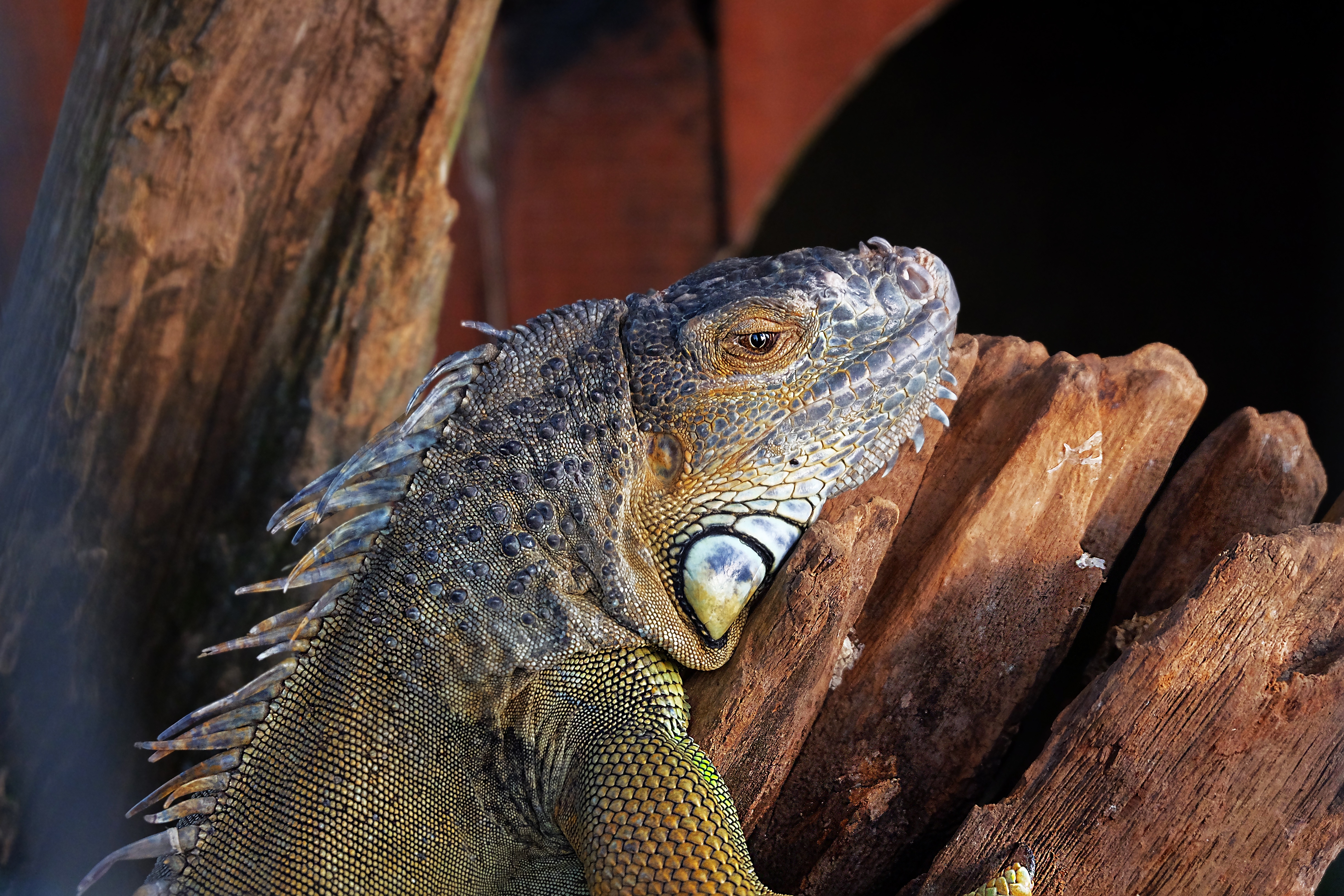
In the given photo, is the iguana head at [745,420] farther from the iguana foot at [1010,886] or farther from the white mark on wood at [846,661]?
the iguana foot at [1010,886]

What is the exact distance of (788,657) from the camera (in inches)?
105

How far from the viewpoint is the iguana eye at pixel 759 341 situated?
104 inches

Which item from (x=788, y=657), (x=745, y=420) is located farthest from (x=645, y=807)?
(x=745, y=420)

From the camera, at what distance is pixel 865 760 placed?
2.86 meters

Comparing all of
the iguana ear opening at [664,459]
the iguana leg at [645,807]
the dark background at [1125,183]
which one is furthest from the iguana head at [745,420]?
the dark background at [1125,183]

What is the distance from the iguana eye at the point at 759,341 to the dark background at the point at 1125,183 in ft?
14.5

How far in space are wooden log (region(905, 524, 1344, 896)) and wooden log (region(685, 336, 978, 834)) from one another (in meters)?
0.52

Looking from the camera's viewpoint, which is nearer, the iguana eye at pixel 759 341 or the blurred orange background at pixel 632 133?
the iguana eye at pixel 759 341

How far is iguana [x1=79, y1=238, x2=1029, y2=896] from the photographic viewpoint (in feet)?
8.36

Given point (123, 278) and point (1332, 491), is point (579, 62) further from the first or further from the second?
point (1332, 491)

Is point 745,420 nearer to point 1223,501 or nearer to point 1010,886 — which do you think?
point 1010,886

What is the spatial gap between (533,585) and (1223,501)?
2.21m

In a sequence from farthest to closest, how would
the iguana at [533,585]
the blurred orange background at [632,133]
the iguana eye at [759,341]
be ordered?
the blurred orange background at [632,133] < the iguana eye at [759,341] < the iguana at [533,585]

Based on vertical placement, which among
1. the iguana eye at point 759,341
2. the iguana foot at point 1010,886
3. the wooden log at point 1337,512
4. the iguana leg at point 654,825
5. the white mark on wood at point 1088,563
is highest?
the iguana eye at point 759,341
